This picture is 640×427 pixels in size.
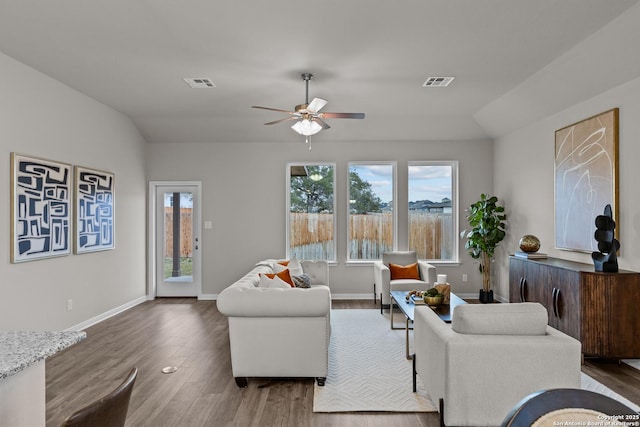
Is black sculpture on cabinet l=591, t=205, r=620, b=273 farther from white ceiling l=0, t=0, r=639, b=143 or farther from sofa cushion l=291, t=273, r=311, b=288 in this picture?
sofa cushion l=291, t=273, r=311, b=288

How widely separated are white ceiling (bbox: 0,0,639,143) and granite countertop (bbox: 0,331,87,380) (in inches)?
96.6

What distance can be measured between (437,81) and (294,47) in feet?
6.19

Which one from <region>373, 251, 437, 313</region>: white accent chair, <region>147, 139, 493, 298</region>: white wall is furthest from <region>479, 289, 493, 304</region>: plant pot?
<region>373, 251, 437, 313</region>: white accent chair

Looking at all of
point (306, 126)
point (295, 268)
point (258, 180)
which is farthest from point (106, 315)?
point (306, 126)

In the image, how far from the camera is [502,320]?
2.38 meters

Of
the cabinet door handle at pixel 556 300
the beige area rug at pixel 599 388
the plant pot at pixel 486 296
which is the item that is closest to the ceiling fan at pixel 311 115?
the cabinet door handle at pixel 556 300

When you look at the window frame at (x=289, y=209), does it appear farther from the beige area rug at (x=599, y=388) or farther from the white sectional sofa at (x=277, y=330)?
A: the beige area rug at (x=599, y=388)

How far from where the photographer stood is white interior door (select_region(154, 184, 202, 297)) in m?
6.82

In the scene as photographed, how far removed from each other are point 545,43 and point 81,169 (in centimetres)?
533

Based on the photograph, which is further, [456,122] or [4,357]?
[456,122]

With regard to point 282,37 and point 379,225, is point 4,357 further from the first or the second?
point 379,225

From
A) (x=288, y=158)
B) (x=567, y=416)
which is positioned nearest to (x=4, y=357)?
(x=567, y=416)

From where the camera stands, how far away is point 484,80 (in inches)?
181

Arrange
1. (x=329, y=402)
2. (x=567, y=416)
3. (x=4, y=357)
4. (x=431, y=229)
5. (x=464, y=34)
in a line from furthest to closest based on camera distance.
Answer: (x=431, y=229) → (x=464, y=34) → (x=329, y=402) → (x=4, y=357) → (x=567, y=416)
